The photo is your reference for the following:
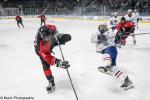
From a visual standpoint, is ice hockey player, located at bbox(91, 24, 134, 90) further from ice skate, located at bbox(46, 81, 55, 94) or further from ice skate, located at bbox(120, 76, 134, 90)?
ice skate, located at bbox(46, 81, 55, 94)

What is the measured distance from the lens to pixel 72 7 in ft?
78.0

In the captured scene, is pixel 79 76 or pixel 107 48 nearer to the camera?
pixel 107 48

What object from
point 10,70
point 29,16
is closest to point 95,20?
point 29,16

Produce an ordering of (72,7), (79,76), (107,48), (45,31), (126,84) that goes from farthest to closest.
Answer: (72,7) < (79,76) < (107,48) < (126,84) < (45,31)

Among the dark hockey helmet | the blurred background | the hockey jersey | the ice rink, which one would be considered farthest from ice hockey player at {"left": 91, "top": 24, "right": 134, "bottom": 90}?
the blurred background

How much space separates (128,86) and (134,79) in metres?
0.74

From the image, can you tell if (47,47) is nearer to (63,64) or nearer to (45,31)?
(45,31)

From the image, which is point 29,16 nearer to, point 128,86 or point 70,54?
point 70,54

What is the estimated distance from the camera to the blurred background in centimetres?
1866

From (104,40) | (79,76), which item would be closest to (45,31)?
(104,40)

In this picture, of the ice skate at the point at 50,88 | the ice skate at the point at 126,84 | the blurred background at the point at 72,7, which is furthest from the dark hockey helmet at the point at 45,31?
the blurred background at the point at 72,7

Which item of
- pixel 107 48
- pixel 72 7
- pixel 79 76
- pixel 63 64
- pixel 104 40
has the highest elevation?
pixel 72 7

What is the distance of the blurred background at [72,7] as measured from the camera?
18656 millimetres

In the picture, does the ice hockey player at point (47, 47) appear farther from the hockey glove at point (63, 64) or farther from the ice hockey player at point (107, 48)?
the ice hockey player at point (107, 48)
